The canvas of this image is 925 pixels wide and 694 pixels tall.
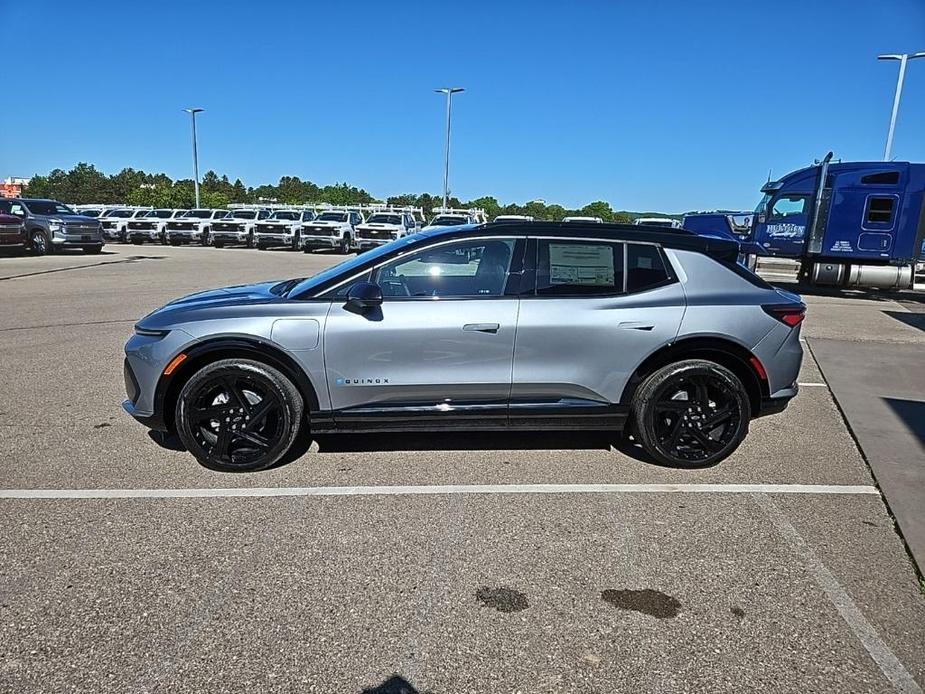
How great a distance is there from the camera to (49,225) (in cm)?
2108

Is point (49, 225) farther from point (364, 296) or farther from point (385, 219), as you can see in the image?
point (364, 296)

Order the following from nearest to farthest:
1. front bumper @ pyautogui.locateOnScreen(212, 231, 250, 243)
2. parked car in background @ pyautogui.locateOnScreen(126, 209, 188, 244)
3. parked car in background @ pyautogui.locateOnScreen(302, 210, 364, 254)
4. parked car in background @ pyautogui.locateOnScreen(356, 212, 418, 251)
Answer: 1. parked car in background @ pyautogui.locateOnScreen(356, 212, 418, 251)
2. parked car in background @ pyautogui.locateOnScreen(302, 210, 364, 254)
3. front bumper @ pyautogui.locateOnScreen(212, 231, 250, 243)
4. parked car in background @ pyautogui.locateOnScreen(126, 209, 188, 244)

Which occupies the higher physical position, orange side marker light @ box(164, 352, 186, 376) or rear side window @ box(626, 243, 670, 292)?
rear side window @ box(626, 243, 670, 292)

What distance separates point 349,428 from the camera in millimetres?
4164

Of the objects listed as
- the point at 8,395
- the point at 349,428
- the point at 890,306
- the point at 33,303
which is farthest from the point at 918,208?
the point at 33,303

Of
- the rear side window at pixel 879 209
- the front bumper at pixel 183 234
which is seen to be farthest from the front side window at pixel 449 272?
the front bumper at pixel 183 234

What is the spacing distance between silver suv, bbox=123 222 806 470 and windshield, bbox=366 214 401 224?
1002 inches

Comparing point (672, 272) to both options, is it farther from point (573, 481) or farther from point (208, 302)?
point (208, 302)

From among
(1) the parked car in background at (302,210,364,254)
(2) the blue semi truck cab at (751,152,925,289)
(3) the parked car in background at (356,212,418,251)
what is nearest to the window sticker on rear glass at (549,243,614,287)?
(2) the blue semi truck cab at (751,152,925,289)

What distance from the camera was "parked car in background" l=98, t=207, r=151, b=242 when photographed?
32.2 m

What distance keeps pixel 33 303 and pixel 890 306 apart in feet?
57.3

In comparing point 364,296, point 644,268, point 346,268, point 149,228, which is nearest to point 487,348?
point 364,296

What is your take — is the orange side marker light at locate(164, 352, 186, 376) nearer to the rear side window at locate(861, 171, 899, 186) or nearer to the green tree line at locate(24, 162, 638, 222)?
the rear side window at locate(861, 171, 899, 186)

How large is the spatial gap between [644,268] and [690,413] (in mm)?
1050
